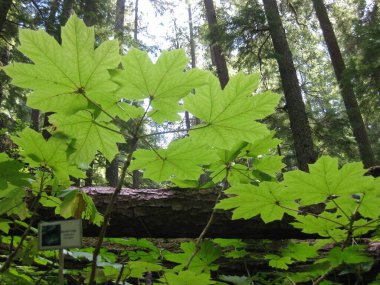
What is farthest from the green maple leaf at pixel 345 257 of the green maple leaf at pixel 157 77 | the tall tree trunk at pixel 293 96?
the tall tree trunk at pixel 293 96

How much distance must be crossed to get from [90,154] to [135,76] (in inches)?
12.6

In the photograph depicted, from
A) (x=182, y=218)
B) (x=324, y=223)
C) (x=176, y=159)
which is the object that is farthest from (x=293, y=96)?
(x=176, y=159)

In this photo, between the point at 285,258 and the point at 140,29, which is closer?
the point at 285,258

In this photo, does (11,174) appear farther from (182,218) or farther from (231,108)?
(182,218)

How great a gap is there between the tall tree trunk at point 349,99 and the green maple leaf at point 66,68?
798 centimetres

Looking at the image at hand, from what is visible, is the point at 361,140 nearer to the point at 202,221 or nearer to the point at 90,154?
the point at 202,221

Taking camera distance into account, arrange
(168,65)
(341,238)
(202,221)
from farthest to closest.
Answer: (202,221) < (341,238) < (168,65)

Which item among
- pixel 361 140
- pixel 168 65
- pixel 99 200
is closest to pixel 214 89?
pixel 168 65

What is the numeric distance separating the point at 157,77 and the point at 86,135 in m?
0.31

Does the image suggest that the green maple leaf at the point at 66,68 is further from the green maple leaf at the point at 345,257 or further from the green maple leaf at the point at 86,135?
the green maple leaf at the point at 345,257

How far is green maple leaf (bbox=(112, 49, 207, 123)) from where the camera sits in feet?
2.73

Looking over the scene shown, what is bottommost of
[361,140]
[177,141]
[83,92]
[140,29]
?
[177,141]

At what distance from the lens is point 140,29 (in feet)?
57.5

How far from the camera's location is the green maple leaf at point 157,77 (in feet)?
2.73
